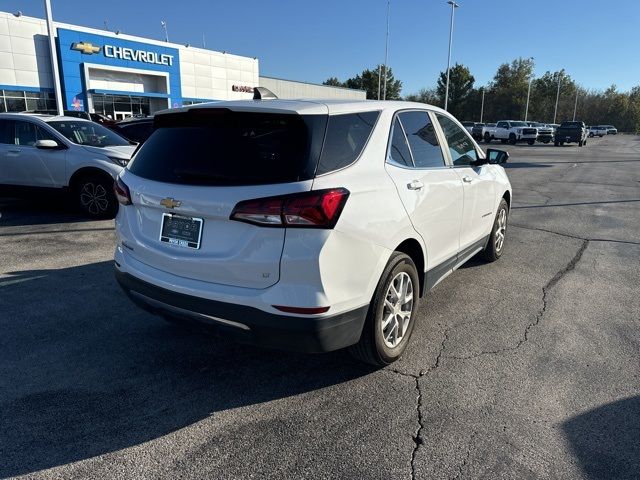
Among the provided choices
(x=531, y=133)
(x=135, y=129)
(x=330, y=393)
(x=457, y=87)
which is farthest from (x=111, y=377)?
(x=457, y=87)

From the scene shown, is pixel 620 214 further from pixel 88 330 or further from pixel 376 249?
pixel 88 330

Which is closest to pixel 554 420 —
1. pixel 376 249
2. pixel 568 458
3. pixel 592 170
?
pixel 568 458

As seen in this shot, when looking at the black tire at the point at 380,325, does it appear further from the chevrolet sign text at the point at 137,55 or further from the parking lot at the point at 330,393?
the chevrolet sign text at the point at 137,55

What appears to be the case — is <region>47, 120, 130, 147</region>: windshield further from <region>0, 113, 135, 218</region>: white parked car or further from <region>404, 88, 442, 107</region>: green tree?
<region>404, 88, 442, 107</region>: green tree

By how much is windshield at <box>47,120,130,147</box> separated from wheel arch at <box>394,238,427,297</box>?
7218 mm

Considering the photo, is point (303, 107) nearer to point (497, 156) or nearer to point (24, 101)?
point (497, 156)

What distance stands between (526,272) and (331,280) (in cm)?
382

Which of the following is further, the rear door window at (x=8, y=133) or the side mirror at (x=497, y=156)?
the rear door window at (x=8, y=133)

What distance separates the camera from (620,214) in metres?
9.55

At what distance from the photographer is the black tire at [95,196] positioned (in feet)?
27.3

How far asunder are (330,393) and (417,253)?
1.22 m

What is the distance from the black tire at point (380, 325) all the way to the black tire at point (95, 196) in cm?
Result: 651

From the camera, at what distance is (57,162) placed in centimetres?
831

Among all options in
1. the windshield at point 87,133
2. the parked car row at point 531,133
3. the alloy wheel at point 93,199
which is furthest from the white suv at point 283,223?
the parked car row at point 531,133
